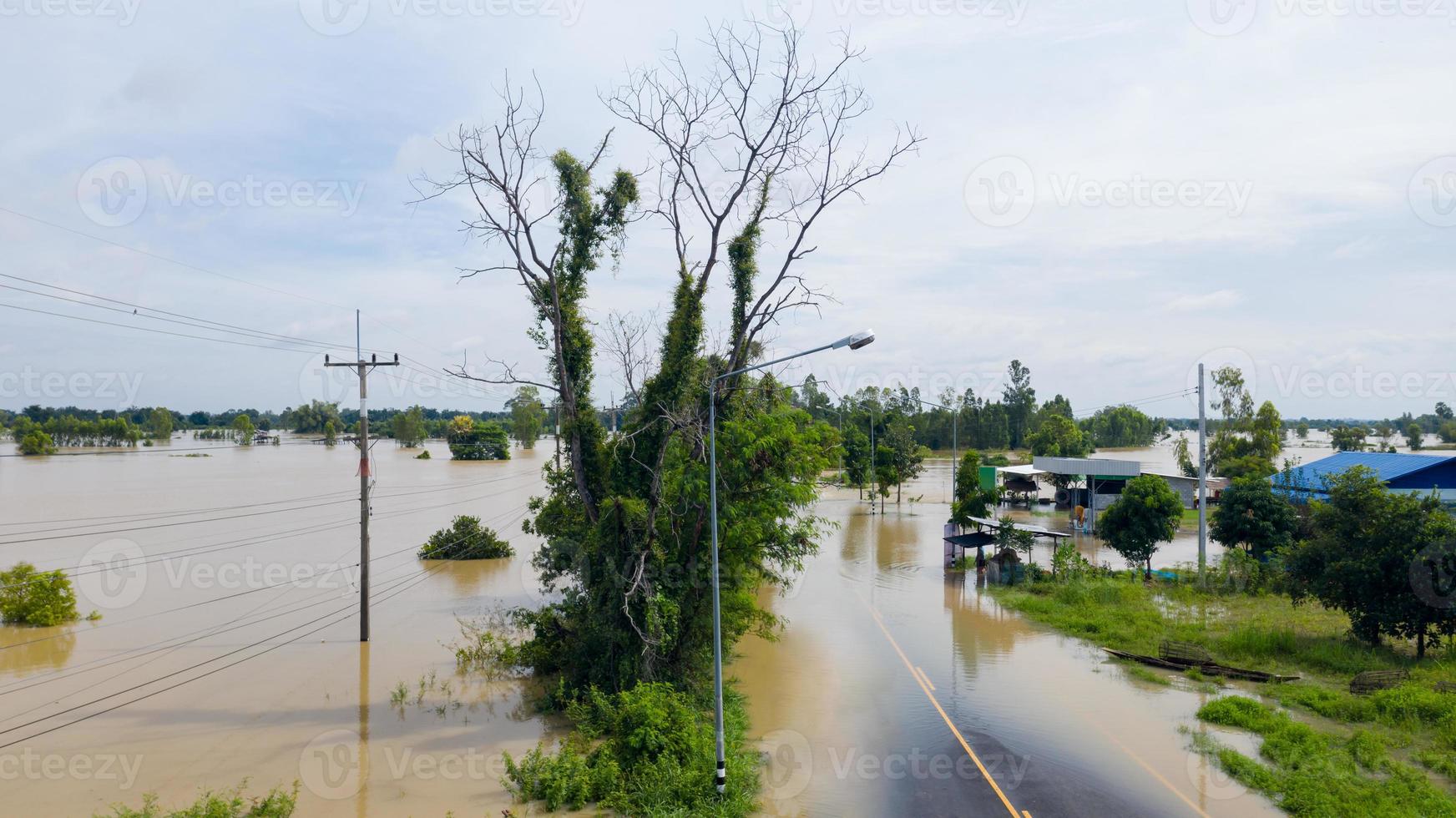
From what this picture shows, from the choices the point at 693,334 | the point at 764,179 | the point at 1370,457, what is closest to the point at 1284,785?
the point at 693,334

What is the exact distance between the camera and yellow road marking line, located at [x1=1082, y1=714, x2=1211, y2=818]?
12.6 m

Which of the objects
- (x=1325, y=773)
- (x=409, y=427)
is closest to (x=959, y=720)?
(x=1325, y=773)

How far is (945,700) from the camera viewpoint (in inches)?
725

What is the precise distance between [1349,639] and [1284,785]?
11023mm

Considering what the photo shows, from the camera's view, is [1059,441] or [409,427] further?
[409,427]

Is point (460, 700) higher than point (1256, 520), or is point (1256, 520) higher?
point (1256, 520)

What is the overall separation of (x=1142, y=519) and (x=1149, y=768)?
18.3 m

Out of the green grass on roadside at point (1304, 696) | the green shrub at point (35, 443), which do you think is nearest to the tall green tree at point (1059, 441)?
the green grass on roadside at point (1304, 696)

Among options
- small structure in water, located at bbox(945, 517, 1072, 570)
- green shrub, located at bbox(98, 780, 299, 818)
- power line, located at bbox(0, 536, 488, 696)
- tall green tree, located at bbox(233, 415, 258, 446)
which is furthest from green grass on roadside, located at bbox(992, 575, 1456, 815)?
tall green tree, located at bbox(233, 415, 258, 446)

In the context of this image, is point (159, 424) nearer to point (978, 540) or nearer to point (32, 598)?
point (32, 598)

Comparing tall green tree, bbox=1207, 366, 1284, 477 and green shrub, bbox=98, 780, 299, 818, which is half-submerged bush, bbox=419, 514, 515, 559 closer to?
green shrub, bbox=98, 780, 299, 818

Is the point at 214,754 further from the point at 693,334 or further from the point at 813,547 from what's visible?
the point at 813,547

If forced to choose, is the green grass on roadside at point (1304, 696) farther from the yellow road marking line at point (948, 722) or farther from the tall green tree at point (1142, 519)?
the yellow road marking line at point (948, 722)

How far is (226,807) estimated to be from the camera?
12.6m
